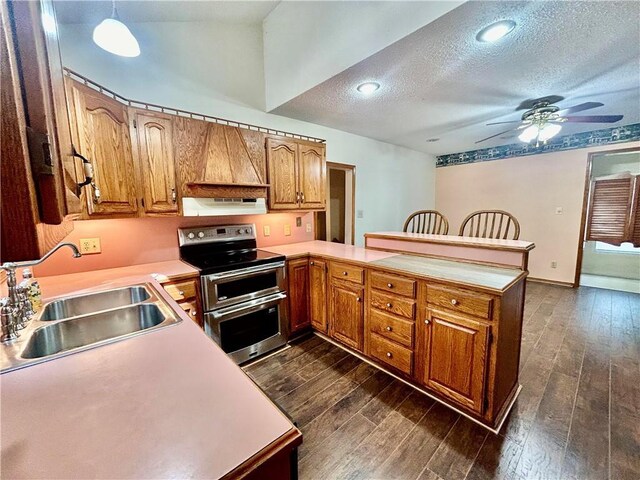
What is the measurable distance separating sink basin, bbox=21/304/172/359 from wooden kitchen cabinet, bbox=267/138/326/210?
1.53 meters

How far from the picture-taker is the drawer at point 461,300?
1.49m

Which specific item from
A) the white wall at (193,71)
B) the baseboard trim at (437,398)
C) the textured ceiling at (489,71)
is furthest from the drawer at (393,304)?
the white wall at (193,71)

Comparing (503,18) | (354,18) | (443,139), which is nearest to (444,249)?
(503,18)

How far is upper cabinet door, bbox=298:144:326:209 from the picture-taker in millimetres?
2821

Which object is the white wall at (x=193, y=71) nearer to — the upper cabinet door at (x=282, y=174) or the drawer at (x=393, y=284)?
the upper cabinet door at (x=282, y=174)

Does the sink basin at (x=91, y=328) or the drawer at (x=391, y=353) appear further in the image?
the drawer at (x=391, y=353)

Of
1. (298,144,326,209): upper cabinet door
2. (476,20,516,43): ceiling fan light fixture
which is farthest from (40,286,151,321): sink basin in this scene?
(476,20,516,43): ceiling fan light fixture

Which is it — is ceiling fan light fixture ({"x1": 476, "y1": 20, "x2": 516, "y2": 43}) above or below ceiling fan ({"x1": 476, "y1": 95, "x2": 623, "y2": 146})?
above

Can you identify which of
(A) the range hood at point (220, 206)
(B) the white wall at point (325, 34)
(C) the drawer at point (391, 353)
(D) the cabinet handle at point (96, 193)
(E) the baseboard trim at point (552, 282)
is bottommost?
(E) the baseboard trim at point (552, 282)

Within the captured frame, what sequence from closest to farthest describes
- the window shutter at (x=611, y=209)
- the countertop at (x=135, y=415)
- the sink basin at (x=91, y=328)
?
the countertop at (x=135, y=415)
the sink basin at (x=91, y=328)
the window shutter at (x=611, y=209)

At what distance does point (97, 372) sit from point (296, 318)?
1927 mm

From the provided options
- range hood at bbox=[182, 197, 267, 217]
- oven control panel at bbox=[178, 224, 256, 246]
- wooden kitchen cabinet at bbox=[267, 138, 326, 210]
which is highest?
wooden kitchen cabinet at bbox=[267, 138, 326, 210]

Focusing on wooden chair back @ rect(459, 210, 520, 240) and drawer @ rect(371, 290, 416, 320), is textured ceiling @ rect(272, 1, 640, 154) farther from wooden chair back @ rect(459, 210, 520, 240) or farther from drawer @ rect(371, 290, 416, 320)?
drawer @ rect(371, 290, 416, 320)

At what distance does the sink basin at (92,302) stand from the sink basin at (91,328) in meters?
0.18
